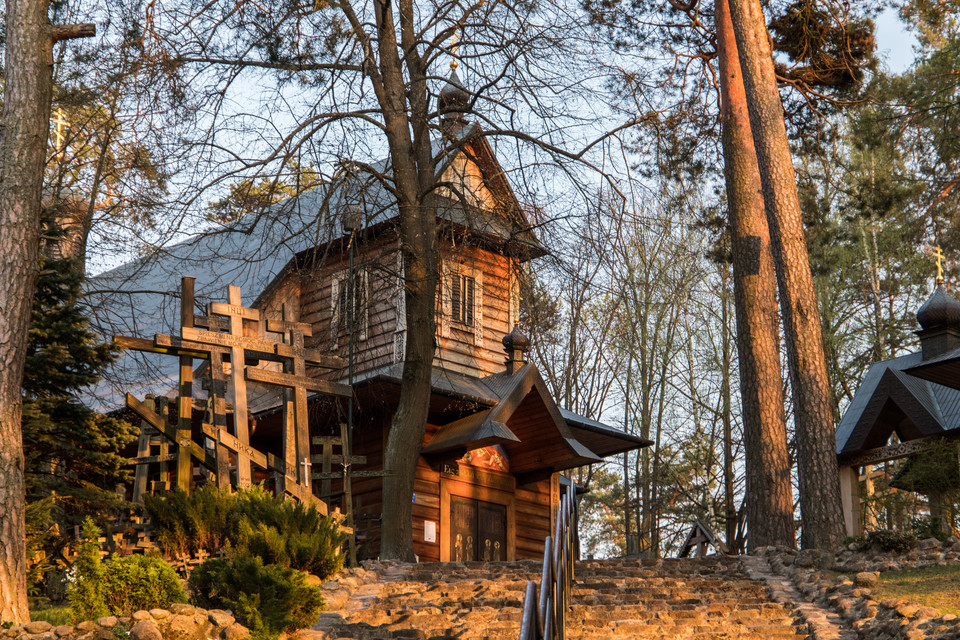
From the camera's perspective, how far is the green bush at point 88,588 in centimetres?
803

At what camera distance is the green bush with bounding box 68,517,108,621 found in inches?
316

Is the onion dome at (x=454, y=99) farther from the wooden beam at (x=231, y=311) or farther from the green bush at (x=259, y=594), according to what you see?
the green bush at (x=259, y=594)

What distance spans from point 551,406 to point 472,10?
6.64 meters

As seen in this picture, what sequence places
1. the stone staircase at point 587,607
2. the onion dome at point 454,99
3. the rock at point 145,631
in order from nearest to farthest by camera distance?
the rock at point 145,631 → the stone staircase at point 587,607 → the onion dome at point 454,99

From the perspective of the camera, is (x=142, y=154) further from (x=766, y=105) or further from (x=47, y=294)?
(x=766, y=105)

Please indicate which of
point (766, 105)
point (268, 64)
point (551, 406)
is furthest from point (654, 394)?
point (268, 64)

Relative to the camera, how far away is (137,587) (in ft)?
27.0

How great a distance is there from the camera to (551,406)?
59.7ft

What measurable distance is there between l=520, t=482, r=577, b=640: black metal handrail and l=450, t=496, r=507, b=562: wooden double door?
7.90 m

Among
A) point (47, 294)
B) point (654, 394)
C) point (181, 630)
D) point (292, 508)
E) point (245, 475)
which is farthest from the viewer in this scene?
point (654, 394)

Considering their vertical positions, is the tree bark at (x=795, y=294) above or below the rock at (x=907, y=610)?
above

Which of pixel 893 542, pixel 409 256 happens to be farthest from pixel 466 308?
pixel 893 542

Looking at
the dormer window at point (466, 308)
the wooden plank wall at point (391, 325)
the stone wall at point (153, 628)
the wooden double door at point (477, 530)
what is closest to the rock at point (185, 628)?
the stone wall at point (153, 628)

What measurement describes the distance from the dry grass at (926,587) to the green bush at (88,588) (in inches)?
247
